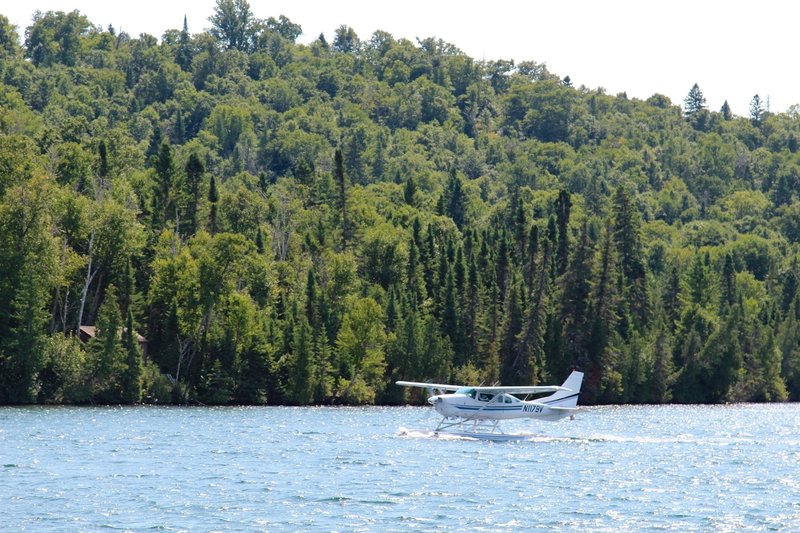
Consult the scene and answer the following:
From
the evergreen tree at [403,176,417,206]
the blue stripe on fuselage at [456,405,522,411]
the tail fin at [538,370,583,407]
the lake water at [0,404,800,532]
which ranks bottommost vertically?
the lake water at [0,404,800,532]

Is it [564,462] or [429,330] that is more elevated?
[429,330]

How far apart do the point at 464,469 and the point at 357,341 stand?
49025mm

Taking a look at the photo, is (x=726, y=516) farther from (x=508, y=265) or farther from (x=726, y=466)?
(x=508, y=265)

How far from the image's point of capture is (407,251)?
12925 centimetres

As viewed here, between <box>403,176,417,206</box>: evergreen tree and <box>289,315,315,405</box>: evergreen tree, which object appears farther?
<box>403,176,417,206</box>: evergreen tree

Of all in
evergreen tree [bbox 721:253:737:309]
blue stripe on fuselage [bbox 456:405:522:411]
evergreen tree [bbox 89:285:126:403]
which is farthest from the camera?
evergreen tree [bbox 721:253:737:309]

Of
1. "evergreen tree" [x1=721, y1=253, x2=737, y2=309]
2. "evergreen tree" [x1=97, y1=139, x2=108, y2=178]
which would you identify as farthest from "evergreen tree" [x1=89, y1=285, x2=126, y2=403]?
"evergreen tree" [x1=721, y1=253, x2=737, y2=309]

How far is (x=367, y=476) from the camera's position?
5291 cm

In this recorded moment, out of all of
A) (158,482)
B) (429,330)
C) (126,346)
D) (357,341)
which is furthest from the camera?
(429,330)

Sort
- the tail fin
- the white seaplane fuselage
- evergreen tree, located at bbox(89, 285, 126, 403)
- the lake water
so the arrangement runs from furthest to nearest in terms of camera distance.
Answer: evergreen tree, located at bbox(89, 285, 126, 403)
the tail fin
the white seaplane fuselage
the lake water

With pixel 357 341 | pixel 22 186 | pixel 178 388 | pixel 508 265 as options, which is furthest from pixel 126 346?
pixel 508 265

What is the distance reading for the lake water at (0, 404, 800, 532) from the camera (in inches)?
1690

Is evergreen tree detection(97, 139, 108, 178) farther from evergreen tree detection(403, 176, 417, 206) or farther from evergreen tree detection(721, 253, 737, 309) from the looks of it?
evergreen tree detection(721, 253, 737, 309)

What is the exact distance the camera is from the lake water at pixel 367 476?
1690 inches
